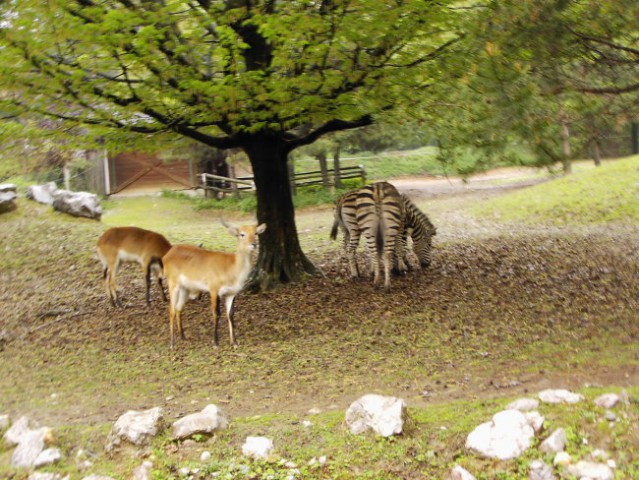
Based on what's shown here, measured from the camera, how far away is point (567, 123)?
784 cm

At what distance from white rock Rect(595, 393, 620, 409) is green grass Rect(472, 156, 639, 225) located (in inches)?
525

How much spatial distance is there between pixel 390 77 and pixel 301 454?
5.49m

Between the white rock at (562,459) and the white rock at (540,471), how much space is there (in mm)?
55

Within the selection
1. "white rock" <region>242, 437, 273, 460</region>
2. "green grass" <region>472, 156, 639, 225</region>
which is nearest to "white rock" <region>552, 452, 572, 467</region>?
"white rock" <region>242, 437, 273, 460</region>

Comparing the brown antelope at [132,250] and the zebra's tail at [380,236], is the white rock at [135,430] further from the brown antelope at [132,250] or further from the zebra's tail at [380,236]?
the zebra's tail at [380,236]

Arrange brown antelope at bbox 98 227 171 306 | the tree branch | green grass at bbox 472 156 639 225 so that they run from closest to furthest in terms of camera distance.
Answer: the tree branch, brown antelope at bbox 98 227 171 306, green grass at bbox 472 156 639 225

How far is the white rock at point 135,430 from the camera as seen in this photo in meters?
4.90

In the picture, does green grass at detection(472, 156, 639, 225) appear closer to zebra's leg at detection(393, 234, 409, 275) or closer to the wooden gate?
zebra's leg at detection(393, 234, 409, 275)

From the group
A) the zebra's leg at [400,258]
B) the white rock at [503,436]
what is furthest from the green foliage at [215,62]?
the white rock at [503,436]

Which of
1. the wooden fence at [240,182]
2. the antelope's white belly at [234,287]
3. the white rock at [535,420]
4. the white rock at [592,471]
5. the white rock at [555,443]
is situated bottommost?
the white rock at [592,471]

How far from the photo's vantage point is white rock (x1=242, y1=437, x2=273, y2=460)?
473 centimetres

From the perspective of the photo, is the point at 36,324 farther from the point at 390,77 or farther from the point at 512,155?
the point at 512,155

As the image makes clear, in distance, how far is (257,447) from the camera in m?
4.80

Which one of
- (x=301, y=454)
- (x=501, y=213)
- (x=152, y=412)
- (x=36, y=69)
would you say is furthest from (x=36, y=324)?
(x=501, y=213)
